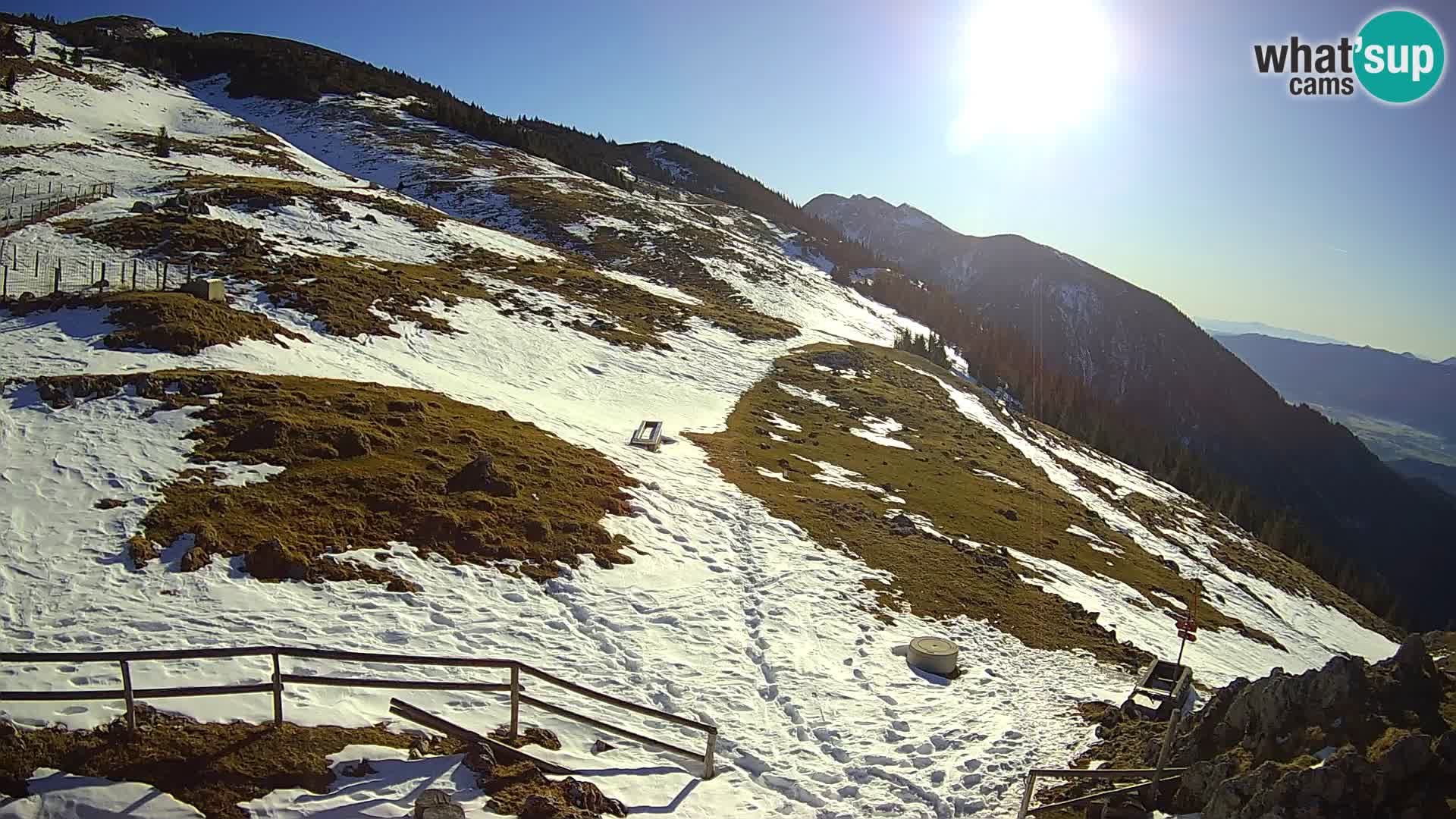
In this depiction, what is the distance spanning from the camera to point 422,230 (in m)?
54.9

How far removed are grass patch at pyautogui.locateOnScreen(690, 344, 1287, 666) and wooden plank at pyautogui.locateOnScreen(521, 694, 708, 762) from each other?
415 inches

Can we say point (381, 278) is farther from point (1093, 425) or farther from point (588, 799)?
point (1093, 425)

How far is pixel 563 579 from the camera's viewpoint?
17.9 meters

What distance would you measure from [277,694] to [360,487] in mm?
9762

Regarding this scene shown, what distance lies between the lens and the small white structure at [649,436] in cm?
3027

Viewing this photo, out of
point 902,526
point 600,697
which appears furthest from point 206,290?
point 902,526

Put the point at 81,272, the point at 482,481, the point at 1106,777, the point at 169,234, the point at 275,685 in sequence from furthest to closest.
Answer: the point at 169,234, the point at 81,272, the point at 482,481, the point at 1106,777, the point at 275,685

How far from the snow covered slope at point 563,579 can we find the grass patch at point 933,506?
1.11 meters

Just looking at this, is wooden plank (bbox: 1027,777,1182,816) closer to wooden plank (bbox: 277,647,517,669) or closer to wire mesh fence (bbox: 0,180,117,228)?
wooden plank (bbox: 277,647,517,669)

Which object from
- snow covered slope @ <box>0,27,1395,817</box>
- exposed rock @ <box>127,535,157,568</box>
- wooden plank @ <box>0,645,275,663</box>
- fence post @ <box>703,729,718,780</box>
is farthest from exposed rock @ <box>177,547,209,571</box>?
fence post @ <box>703,729,718,780</box>

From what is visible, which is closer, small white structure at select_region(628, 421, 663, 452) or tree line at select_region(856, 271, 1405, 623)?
small white structure at select_region(628, 421, 663, 452)

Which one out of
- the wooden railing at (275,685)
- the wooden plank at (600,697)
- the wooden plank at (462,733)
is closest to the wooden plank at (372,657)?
the wooden railing at (275,685)

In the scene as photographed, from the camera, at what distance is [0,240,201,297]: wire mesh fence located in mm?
27594

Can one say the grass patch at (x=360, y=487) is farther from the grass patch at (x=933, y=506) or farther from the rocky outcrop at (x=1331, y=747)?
the rocky outcrop at (x=1331, y=747)
